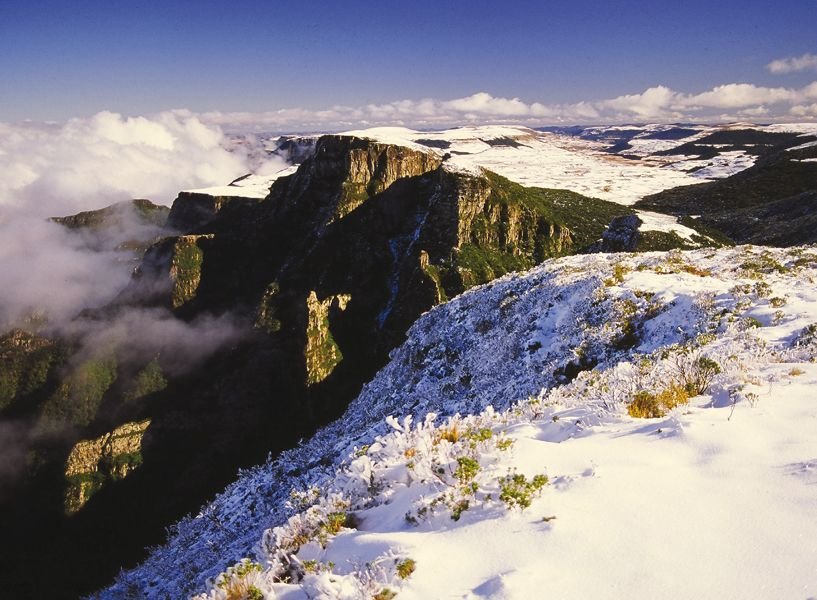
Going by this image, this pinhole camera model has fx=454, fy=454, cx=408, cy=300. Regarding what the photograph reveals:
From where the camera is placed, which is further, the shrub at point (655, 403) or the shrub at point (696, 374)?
the shrub at point (696, 374)

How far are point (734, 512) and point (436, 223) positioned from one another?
120 m

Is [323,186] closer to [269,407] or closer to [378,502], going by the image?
[269,407]

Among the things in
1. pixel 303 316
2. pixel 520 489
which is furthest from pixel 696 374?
pixel 303 316

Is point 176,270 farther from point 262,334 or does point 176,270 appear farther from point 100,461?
point 100,461

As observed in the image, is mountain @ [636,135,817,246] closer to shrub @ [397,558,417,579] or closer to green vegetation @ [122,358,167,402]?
shrub @ [397,558,417,579]

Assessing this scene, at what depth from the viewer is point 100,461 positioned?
5891 inches

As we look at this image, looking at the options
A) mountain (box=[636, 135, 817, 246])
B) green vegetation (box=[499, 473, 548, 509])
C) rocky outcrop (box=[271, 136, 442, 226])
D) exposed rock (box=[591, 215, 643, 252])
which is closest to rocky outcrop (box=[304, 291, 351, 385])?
rocky outcrop (box=[271, 136, 442, 226])

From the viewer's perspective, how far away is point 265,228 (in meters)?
170

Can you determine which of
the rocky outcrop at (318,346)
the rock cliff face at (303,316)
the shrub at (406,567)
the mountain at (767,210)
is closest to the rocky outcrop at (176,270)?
the rock cliff face at (303,316)

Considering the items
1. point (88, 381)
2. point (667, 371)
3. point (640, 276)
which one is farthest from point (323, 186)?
point (667, 371)

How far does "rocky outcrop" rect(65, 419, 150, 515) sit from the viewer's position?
145750 mm

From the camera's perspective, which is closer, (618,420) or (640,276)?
(618,420)

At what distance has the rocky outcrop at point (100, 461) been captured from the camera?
5738 inches

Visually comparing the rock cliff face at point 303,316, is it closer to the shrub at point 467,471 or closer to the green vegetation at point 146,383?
the green vegetation at point 146,383
